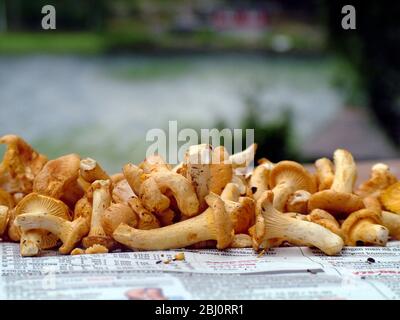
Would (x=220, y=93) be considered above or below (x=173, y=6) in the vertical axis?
below

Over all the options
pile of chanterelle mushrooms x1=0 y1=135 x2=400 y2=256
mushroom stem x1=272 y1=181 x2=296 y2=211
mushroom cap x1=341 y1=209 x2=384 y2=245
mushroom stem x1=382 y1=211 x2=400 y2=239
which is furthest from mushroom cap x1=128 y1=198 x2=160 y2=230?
mushroom stem x1=382 y1=211 x2=400 y2=239

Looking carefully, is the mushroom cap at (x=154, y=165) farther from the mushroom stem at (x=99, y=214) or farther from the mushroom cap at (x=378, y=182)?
the mushroom cap at (x=378, y=182)

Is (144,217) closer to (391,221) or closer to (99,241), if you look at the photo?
(99,241)

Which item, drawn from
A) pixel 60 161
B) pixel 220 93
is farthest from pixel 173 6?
pixel 60 161

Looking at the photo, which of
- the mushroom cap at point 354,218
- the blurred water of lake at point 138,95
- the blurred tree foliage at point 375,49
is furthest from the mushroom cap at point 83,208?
the blurred tree foliage at point 375,49

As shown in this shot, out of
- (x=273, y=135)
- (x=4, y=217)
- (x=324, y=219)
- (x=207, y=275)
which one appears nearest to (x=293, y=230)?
(x=324, y=219)

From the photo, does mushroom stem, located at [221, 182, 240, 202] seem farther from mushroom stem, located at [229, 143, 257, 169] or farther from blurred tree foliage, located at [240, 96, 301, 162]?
blurred tree foliage, located at [240, 96, 301, 162]

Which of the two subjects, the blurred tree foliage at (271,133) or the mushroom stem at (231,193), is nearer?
the mushroom stem at (231,193)
